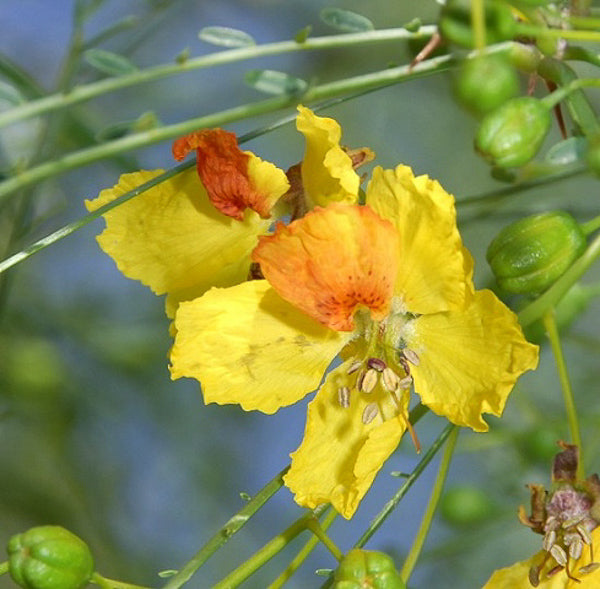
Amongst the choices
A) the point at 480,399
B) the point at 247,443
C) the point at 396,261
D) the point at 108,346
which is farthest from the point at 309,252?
the point at 247,443

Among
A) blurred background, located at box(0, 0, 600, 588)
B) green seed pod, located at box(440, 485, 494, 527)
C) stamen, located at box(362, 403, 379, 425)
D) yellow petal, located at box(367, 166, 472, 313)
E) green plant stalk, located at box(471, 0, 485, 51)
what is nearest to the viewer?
green plant stalk, located at box(471, 0, 485, 51)

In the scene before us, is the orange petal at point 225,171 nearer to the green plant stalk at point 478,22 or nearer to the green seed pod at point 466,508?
the green plant stalk at point 478,22

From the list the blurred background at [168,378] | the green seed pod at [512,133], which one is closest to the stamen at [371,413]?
the green seed pod at [512,133]

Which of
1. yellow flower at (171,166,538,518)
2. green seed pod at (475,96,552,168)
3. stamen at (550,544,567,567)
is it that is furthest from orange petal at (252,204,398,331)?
stamen at (550,544,567,567)

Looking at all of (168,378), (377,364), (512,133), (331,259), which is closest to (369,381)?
(377,364)

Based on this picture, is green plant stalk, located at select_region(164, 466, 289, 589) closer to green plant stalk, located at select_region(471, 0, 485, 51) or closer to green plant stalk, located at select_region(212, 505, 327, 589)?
Answer: green plant stalk, located at select_region(212, 505, 327, 589)

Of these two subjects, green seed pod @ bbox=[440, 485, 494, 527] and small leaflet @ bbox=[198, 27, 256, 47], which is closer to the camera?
small leaflet @ bbox=[198, 27, 256, 47]

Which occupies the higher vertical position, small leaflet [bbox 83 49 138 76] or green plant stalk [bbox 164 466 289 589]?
small leaflet [bbox 83 49 138 76]
